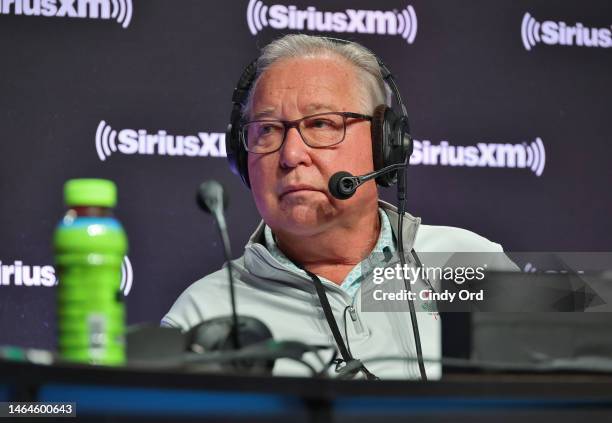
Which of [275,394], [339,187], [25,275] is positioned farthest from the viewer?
[25,275]

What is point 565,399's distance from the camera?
811 mm

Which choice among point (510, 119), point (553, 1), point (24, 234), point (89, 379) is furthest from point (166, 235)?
point (89, 379)

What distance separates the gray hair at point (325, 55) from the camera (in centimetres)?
186

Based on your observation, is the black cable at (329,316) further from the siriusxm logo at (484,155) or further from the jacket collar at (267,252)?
the siriusxm logo at (484,155)

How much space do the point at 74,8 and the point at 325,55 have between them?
82cm

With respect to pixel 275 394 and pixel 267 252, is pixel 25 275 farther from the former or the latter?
pixel 275 394

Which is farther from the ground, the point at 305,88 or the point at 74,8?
the point at 74,8

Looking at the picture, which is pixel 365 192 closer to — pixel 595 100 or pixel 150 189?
pixel 150 189

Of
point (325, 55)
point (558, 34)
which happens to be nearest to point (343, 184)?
point (325, 55)

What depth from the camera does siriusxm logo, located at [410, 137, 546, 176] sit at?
2.50m

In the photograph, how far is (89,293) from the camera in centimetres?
94

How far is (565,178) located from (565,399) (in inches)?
73.4

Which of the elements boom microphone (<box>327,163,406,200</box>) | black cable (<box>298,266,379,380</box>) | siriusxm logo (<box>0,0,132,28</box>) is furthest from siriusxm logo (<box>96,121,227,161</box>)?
boom microphone (<box>327,163,406,200</box>)

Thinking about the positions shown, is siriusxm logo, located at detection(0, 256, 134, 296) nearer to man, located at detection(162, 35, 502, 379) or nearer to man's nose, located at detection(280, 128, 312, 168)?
man, located at detection(162, 35, 502, 379)
